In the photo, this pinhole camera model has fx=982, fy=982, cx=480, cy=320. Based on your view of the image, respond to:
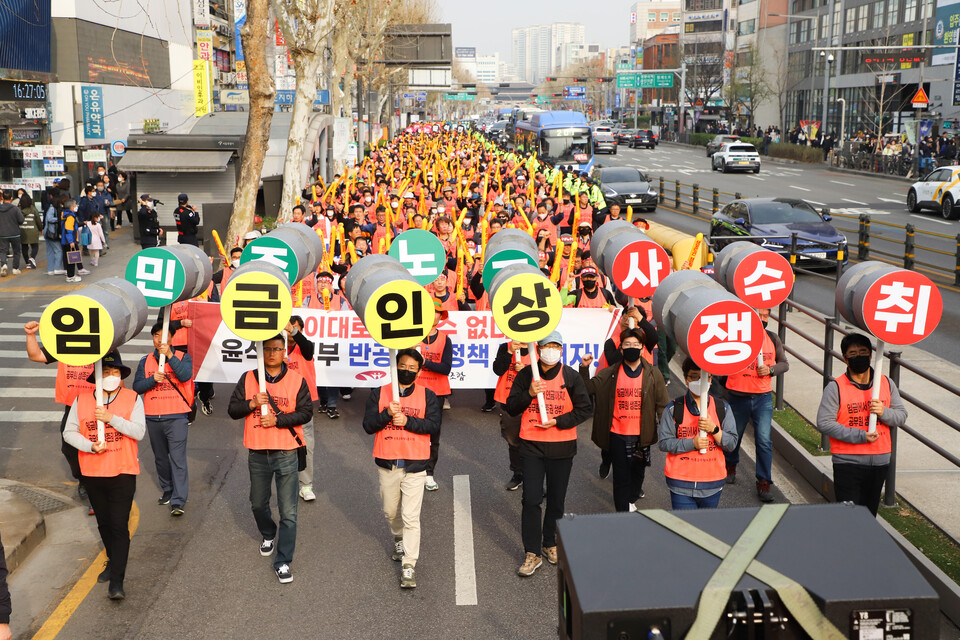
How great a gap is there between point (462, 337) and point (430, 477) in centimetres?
262

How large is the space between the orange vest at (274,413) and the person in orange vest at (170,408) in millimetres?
1186

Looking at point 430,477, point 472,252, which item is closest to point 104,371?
point 430,477

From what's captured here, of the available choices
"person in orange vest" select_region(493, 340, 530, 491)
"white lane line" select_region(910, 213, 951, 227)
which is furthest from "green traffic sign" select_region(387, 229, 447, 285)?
"white lane line" select_region(910, 213, 951, 227)

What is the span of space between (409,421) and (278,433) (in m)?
0.96

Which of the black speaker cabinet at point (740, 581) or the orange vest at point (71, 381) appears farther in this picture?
the orange vest at point (71, 381)

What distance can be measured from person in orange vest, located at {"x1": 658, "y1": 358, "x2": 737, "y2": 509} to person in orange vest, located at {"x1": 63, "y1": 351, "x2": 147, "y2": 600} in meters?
3.55

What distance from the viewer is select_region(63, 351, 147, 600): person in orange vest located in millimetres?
6504

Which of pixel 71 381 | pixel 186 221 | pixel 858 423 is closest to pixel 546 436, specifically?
pixel 858 423

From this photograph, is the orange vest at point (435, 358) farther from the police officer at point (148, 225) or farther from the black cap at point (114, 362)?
the police officer at point (148, 225)

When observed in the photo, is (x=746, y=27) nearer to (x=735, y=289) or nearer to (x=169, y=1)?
(x=169, y=1)

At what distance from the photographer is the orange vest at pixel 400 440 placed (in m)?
6.68

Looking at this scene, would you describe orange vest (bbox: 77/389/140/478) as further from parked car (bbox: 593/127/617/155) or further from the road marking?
parked car (bbox: 593/127/617/155)

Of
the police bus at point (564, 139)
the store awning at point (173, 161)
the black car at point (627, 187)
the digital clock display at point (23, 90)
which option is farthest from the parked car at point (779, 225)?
the digital clock display at point (23, 90)

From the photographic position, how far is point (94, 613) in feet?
20.9
